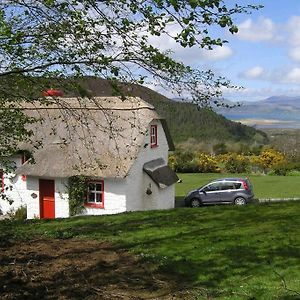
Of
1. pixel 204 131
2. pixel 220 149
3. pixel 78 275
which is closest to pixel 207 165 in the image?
pixel 220 149

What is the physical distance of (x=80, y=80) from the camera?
6652 millimetres

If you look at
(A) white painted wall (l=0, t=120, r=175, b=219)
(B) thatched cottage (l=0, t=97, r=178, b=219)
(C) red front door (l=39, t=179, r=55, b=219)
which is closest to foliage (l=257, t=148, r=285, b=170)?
(A) white painted wall (l=0, t=120, r=175, b=219)

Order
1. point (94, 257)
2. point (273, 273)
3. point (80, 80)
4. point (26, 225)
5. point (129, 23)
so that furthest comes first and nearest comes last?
point (26, 225), point (94, 257), point (273, 273), point (80, 80), point (129, 23)

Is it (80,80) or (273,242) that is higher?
(80,80)

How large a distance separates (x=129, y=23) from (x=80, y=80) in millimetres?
1225

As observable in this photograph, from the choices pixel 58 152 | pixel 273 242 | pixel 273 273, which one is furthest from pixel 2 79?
pixel 58 152

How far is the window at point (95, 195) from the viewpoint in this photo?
910 inches

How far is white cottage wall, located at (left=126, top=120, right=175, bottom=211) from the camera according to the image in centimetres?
2327

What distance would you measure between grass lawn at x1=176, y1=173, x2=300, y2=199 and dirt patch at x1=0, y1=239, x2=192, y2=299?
24.3m

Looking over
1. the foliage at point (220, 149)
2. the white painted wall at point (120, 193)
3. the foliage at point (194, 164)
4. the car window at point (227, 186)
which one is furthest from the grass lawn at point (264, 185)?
the foliage at point (220, 149)

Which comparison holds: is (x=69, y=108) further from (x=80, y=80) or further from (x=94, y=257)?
(x=94, y=257)

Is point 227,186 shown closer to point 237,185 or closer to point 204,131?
point 237,185

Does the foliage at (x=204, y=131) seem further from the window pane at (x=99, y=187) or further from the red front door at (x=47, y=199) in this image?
the window pane at (x=99, y=187)

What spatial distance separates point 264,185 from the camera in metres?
38.8
